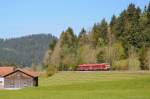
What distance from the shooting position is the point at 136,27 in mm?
138375

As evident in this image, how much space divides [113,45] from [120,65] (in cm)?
1362

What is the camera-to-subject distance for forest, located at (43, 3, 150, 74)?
128m

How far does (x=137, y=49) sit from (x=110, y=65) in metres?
9.64

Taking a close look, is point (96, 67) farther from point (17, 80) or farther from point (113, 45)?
point (17, 80)

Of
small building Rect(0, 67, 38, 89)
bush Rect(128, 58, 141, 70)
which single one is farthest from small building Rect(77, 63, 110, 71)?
small building Rect(0, 67, 38, 89)

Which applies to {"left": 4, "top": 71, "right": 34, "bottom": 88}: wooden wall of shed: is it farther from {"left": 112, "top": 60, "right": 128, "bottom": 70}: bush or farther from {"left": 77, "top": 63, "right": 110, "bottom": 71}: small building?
{"left": 112, "top": 60, "right": 128, "bottom": 70}: bush

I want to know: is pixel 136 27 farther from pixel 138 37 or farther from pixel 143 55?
pixel 143 55

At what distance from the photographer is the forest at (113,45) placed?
12781 centimetres

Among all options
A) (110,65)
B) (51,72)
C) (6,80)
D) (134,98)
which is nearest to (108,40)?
(110,65)

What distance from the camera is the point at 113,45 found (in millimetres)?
138500

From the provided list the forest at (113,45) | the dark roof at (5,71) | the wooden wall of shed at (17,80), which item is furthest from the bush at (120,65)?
the dark roof at (5,71)

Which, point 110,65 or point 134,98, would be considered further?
point 110,65

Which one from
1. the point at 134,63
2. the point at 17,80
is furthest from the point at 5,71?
the point at 134,63

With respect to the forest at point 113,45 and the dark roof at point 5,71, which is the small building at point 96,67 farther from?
the dark roof at point 5,71
